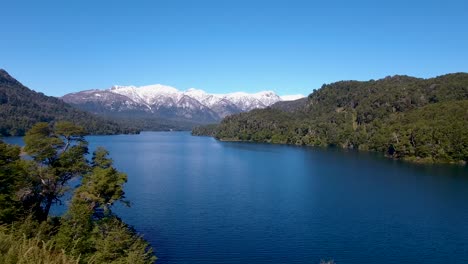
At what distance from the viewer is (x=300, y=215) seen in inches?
1945

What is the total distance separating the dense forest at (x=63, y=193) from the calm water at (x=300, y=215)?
6757 millimetres

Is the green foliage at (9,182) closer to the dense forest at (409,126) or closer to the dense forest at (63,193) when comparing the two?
the dense forest at (63,193)

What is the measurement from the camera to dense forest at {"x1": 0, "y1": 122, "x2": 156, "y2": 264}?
965 inches

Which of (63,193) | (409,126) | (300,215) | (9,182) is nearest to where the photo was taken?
(9,182)

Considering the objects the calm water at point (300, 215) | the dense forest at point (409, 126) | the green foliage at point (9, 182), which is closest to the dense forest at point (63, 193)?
the green foliage at point (9, 182)

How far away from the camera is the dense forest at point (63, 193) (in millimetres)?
24506

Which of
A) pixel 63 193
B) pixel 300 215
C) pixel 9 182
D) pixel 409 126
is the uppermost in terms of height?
pixel 409 126

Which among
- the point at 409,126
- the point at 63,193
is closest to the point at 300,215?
the point at 63,193

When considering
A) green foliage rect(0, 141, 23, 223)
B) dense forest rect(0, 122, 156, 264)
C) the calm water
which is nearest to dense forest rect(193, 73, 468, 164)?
the calm water

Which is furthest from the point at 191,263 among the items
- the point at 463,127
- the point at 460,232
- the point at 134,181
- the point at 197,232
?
the point at 463,127

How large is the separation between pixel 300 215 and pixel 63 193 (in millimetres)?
27365

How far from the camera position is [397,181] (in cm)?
7581

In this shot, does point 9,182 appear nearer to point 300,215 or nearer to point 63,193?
point 63,193

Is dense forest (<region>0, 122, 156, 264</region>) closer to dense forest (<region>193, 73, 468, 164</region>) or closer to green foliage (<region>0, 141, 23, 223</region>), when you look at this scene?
green foliage (<region>0, 141, 23, 223</region>)
